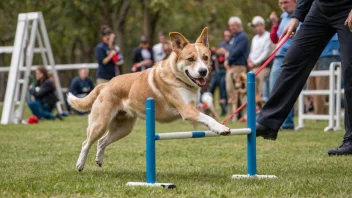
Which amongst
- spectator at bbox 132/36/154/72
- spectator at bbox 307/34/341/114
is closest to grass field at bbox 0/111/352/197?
spectator at bbox 307/34/341/114

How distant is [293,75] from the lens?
6.46 metres

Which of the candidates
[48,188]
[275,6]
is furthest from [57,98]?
[275,6]

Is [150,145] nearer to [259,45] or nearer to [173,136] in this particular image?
[173,136]

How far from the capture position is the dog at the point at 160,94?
605cm

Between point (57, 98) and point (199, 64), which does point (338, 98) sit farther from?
point (57, 98)

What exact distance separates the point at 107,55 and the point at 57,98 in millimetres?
2886

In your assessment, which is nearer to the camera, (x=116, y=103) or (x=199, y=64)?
(x=199, y=64)

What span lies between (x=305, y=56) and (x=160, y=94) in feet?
4.85

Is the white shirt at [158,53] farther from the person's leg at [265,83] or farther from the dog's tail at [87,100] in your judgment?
the dog's tail at [87,100]

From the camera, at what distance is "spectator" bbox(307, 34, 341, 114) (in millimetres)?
11641

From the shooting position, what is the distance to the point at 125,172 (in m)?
6.43

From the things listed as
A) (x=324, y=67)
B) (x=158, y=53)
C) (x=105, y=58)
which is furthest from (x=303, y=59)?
(x=158, y=53)

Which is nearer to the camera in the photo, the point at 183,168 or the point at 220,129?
the point at 220,129

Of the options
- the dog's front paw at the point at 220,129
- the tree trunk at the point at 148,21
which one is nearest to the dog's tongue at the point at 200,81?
the dog's front paw at the point at 220,129
